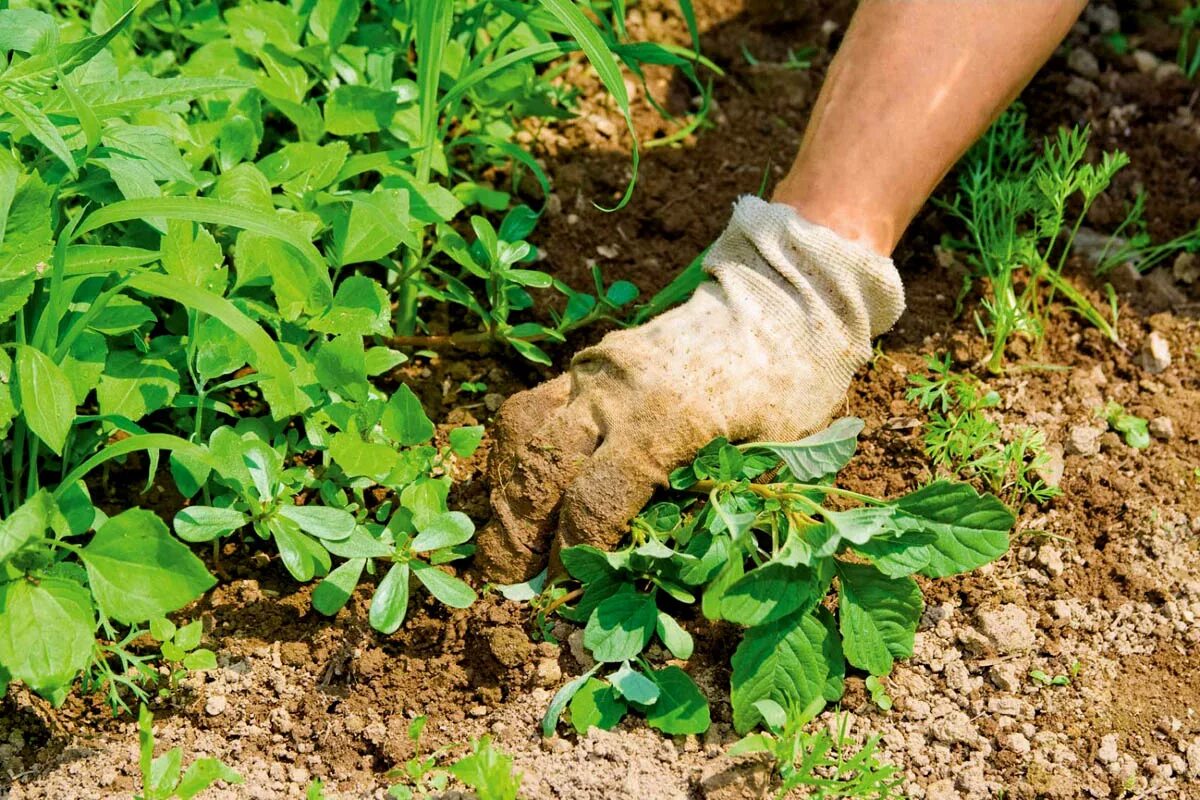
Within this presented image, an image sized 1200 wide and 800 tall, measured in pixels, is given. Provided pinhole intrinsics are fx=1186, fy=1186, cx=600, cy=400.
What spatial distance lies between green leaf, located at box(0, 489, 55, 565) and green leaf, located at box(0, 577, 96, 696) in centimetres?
6

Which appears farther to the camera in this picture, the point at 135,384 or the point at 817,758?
the point at 135,384

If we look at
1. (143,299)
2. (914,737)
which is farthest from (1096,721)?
(143,299)

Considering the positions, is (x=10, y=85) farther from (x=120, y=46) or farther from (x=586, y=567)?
(x=586, y=567)

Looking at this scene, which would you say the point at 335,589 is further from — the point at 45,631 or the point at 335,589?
the point at 45,631

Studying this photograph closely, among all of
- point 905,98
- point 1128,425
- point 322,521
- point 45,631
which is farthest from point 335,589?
point 1128,425

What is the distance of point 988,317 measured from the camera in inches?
96.2

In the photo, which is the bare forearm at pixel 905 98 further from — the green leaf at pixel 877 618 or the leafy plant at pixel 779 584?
the green leaf at pixel 877 618

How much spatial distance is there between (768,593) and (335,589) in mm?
671

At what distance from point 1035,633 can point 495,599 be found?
35.2 inches

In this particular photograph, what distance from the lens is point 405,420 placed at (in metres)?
1.95

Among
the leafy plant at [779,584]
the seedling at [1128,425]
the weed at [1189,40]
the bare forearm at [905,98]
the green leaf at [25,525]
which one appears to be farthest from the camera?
the weed at [1189,40]

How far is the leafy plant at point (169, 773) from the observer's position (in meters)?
1.60

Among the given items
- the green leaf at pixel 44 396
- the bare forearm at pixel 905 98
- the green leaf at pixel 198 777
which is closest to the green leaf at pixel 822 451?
the bare forearm at pixel 905 98

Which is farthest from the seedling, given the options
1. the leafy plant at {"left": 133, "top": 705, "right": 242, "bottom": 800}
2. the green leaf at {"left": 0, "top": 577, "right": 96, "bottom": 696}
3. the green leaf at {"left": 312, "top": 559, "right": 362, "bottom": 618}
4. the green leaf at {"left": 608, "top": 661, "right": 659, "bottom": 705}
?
the green leaf at {"left": 0, "top": 577, "right": 96, "bottom": 696}
